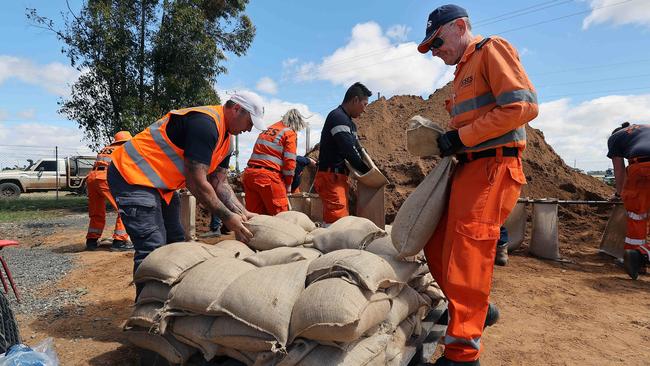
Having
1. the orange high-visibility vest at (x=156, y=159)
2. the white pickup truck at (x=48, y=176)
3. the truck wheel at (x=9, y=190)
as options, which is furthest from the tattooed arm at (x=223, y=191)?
the truck wheel at (x=9, y=190)

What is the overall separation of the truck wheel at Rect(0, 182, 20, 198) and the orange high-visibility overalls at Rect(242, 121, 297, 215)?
1624cm

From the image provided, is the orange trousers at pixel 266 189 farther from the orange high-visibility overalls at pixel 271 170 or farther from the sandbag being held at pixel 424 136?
the sandbag being held at pixel 424 136

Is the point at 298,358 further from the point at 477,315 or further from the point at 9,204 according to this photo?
the point at 9,204

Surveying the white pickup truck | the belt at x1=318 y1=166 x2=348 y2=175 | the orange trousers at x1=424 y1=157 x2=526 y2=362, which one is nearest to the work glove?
the orange trousers at x1=424 y1=157 x2=526 y2=362

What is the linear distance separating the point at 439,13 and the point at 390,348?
1775 millimetres

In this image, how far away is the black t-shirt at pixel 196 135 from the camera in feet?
8.38

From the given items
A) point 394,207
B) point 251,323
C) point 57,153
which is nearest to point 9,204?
point 57,153

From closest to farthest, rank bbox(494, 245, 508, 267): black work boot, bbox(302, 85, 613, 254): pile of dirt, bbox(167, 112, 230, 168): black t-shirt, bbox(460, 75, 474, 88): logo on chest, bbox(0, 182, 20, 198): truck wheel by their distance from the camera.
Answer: bbox(460, 75, 474, 88): logo on chest < bbox(167, 112, 230, 168): black t-shirt < bbox(494, 245, 508, 267): black work boot < bbox(302, 85, 613, 254): pile of dirt < bbox(0, 182, 20, 198): truck wheel

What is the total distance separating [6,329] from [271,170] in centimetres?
286

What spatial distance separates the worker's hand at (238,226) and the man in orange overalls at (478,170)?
4.30 feet

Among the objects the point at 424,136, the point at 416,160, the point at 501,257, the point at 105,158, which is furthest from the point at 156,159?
the point at 416,160

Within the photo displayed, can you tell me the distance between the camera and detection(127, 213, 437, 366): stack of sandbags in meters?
1.76

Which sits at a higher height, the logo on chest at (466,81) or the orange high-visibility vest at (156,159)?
the logo on chest at (466,81)

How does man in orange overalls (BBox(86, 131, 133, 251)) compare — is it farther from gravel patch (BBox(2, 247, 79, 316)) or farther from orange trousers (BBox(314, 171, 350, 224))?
orange trousers (BBox(314, 171, 350, 224))
